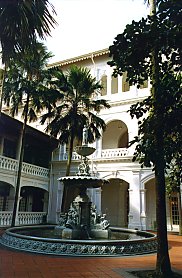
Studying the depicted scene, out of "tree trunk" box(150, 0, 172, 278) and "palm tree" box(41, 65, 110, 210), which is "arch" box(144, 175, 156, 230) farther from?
"tree trunk" box(150, 0, 172, 278)

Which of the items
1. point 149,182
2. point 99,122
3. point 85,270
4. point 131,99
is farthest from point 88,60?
point 85,270

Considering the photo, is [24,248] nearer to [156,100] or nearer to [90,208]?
[90,208]

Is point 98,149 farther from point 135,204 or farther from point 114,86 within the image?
point 114,86

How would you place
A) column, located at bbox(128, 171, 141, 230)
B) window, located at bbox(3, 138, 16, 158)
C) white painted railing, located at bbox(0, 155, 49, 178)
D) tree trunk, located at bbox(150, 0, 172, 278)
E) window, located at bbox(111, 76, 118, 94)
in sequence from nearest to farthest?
tree trunk, located at bbox(150, 0, 172, 278), white painted railing, located at bbox(0, 155, 49, 178), column, located at bbox(128, 171, 141, 230), window, located at bbox(3, 138, 16, 158), window, located at bbox(111, 76, 118, 94)

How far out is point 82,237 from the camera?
33.0ft

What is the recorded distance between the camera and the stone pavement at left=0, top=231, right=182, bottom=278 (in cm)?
601

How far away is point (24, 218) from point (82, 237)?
9858mm

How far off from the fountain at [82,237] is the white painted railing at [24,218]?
4364 millimetres

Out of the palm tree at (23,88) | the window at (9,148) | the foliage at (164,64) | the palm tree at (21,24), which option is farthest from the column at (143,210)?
the palm tree at (21,24)

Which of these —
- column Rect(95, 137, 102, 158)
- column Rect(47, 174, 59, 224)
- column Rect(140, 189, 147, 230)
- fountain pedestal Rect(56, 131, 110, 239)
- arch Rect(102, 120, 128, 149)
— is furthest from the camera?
arch Rect(102, 120, 128, 149)

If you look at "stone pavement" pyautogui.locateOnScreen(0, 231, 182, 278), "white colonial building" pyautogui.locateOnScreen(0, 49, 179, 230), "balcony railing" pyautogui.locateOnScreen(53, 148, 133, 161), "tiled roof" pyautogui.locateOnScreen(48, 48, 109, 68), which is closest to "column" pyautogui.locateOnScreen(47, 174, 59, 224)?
"white colonial building" pyautogui.locateOnScreen(0, 49, 179, 230)

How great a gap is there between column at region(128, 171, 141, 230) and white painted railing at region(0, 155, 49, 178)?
743cm

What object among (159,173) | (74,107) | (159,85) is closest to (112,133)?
(74,107)

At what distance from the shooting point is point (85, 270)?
6.45 m
